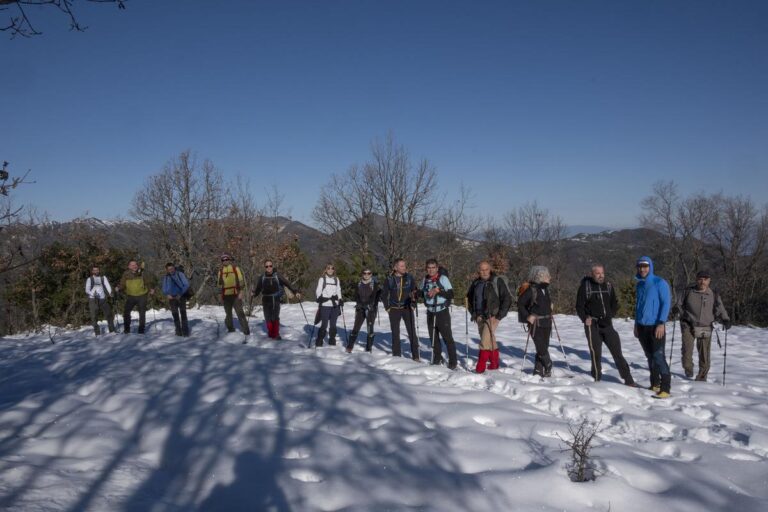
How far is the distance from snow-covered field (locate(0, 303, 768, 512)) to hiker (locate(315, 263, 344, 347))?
1999 millimetres

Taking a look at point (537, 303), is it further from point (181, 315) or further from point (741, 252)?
point (741, 252)

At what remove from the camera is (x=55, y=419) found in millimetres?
4379

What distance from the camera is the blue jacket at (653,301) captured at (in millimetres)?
6645

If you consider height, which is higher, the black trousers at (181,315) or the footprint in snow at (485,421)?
the black trousers at (181,315)

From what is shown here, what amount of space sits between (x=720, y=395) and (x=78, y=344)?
36.9 feet

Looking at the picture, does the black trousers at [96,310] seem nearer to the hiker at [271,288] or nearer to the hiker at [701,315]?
the hiker at [271,288]

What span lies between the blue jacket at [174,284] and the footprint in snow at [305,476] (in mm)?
7813

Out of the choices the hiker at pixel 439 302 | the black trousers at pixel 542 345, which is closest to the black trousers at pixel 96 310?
the hiker at pixel 439 302

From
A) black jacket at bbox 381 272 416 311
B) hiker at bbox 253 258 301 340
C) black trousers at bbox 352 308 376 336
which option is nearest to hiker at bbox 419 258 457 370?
black jacket at bbox 381 272 416 311

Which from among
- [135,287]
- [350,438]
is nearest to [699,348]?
[350,438]

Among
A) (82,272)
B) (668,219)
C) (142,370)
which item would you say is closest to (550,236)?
(668,219)

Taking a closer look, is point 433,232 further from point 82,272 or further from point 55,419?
point 55,419

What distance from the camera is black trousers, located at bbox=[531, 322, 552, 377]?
740 centimetres

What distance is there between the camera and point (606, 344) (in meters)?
6.95
